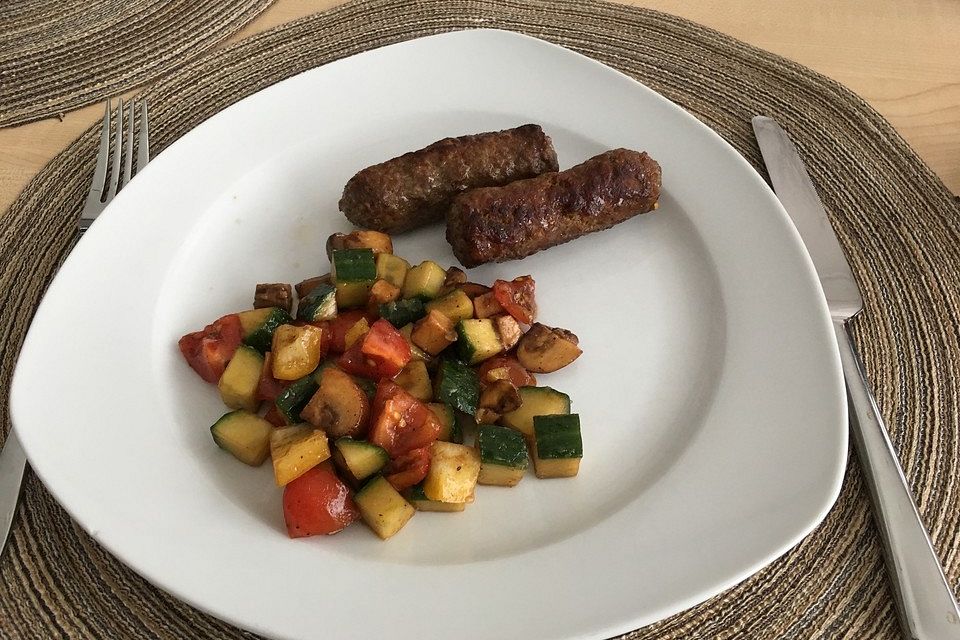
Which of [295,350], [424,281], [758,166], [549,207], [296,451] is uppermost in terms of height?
[758,166]

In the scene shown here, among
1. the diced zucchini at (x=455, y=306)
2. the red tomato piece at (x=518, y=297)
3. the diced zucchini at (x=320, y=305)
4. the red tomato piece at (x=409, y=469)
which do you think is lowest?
the red tomato piece at (x=409, y=469)

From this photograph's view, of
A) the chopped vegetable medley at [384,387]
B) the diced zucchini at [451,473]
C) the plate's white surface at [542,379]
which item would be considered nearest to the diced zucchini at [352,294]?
the chopped vegetable medley at [384,387]

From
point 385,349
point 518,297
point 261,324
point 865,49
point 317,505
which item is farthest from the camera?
point 865,49

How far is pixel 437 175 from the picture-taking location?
2.27m

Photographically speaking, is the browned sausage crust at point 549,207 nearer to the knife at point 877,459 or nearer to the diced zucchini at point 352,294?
the diced zucchini at point 352,294

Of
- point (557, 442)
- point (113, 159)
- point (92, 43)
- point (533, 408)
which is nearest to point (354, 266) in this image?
point (533, 408)

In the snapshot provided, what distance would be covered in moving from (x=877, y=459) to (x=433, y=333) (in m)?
1.15

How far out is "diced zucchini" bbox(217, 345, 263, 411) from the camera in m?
1.90

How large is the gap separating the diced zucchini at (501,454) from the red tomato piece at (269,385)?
0.51 metres

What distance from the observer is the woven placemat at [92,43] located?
275cm

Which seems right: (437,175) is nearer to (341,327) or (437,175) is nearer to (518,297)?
(518,297)

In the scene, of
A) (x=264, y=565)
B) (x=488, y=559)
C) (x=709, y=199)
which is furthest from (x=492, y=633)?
(x=709, y=199)

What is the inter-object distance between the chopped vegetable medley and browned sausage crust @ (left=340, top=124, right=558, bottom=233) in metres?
0.10

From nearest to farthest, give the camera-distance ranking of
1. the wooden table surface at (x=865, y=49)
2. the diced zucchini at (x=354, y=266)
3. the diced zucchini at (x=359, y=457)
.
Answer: the diced zucchini at (x=359, y=457) < the diced zucchini at (x=354, y=266) < the wooden table surface at (x=865, y=49)
